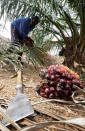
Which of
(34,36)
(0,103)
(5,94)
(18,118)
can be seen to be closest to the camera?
(18,118)

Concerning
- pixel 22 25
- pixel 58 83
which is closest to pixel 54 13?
pixel 22 25

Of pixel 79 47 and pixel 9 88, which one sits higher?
pixel 79 47

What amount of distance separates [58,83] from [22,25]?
146 centimetres

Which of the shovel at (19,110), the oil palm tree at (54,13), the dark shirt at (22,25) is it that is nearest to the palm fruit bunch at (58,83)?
the shovel at (19,110)

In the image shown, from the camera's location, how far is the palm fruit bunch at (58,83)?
1786mm

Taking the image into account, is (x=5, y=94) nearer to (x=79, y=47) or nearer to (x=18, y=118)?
(x=18, y=118)

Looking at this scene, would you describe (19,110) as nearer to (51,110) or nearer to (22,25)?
(51,110)

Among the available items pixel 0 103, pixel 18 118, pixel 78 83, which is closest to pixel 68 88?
pixel 78 83

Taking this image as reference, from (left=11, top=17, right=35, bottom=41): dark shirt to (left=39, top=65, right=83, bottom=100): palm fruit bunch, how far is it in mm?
1230

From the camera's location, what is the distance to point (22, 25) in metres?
2.99

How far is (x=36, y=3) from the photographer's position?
→ 2.62m

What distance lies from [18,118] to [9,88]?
2.74 feet

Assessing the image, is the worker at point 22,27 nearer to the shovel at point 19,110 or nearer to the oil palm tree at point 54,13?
the oil palm tree at point 54,13

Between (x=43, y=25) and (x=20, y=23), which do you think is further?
(x=43, y=25)
